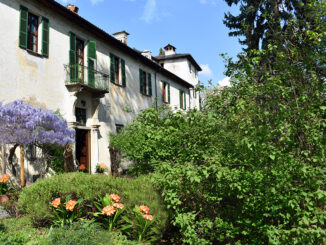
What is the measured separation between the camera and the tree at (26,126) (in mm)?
8484

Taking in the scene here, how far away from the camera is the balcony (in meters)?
12.7

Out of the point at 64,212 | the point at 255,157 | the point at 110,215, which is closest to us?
the point at 255,157

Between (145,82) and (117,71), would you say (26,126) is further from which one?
(145,82)

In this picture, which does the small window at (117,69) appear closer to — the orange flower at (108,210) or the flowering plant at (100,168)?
the flowering plant at (100,168)

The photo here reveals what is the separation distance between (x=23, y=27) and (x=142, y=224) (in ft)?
30.5

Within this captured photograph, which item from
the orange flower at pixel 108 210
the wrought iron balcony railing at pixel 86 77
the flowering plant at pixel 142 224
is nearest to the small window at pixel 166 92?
the wrought iron balcony railing at pixel 86 77

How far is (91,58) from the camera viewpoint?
14.4 meters

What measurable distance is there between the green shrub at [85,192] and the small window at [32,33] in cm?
748

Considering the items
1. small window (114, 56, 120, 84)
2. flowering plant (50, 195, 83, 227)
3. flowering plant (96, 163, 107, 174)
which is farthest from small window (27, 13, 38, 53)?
flowering plant (50, 195, 83, 227)

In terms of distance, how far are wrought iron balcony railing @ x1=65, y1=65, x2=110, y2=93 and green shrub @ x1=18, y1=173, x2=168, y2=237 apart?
7.62 m

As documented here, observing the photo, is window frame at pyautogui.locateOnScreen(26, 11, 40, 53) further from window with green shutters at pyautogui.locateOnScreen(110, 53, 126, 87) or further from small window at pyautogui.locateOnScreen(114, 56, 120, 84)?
small window at pyautogui.locateOnScreen(114, 56, 120, 84)

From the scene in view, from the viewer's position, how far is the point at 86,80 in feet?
45.0

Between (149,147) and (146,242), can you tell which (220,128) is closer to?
(149,147)

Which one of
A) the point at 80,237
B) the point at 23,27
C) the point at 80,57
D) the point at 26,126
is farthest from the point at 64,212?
the point at 80,57
